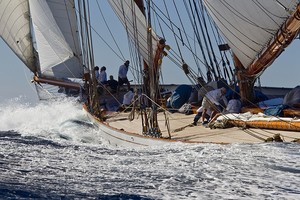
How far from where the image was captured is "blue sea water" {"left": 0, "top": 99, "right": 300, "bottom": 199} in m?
9.70

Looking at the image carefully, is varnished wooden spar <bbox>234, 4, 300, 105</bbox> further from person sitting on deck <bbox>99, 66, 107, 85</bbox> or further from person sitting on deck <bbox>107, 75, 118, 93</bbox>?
person sitting on deck <bbox>99, 66, 107, 85</bbox>

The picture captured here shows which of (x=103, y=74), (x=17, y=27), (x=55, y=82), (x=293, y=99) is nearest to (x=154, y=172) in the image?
(x=293, y=99)

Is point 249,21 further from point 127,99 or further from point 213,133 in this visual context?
point 127,99

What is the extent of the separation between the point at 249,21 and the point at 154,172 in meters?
6.41

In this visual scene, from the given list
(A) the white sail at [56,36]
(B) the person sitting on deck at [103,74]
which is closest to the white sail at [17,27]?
(A) the white sail at [56,36]

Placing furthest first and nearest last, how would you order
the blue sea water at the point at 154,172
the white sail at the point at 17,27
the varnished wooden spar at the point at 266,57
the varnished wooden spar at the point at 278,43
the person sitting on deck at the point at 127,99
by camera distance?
1. the white sail at the point at 17,27
2. the person sitting on deck at the point at 127,99
3. the varnished wooden spar at the point at 266,57
4. the varnished wooden spar at the point at 278,43
5. the blue sea water at the point at 154,172

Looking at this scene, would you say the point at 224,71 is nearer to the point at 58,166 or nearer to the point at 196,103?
the point at 196,103

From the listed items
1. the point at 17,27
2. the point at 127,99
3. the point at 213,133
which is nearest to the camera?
the point at 213,133

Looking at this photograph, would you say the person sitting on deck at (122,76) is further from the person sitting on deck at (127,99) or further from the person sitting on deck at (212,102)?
the person sitting on deck at (212,102)

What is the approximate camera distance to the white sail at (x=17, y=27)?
30984 millimetres

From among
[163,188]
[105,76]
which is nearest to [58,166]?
[163,188]

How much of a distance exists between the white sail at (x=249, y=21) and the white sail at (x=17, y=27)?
15.5m

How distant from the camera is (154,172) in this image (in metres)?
11.7

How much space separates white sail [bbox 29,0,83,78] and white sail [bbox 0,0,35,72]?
64cm
